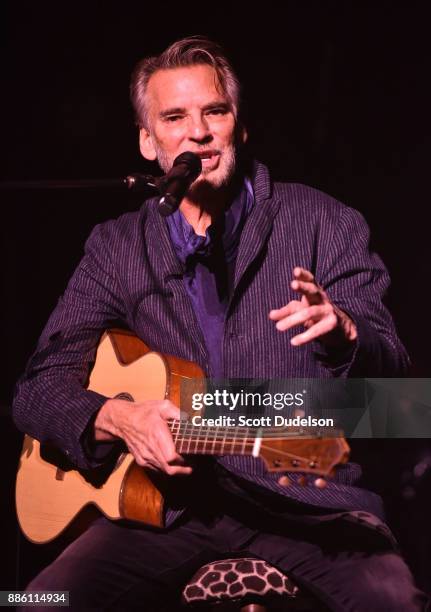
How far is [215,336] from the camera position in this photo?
2.31 meters

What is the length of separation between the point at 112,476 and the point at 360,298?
934 mm

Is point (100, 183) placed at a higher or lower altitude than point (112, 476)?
higher

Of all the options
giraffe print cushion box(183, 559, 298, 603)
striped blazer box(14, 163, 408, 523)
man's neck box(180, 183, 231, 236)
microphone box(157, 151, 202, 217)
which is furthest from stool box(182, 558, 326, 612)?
man's neck box(180, 183, 231, 236)

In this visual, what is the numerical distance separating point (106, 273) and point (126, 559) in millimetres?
980

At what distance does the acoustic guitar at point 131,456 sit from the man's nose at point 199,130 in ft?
2.32

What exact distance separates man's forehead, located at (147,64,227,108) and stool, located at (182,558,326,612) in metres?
1.51

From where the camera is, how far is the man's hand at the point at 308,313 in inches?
64.9

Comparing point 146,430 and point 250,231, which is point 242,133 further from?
point 146,430

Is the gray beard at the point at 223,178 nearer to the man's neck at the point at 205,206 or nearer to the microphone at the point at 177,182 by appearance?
the man's neck at the point at 205,206

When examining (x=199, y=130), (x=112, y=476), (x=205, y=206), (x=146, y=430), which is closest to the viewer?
(x=146, y=430)

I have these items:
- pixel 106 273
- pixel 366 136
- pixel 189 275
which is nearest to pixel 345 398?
pixel 189 275

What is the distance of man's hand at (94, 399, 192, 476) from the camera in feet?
6.49

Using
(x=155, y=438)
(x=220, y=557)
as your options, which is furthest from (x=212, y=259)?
(x=220, y=557)

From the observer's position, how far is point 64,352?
8.09 ft
